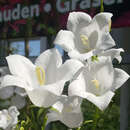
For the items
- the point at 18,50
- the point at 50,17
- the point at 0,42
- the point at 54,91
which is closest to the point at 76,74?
the point at 54,91

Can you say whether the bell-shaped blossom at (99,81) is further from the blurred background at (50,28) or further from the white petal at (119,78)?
the blurred background at (50,28)

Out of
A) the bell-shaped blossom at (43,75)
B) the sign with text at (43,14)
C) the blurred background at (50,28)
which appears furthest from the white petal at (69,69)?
the sign with text at (43,14)

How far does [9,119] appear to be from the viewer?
0.31 meters

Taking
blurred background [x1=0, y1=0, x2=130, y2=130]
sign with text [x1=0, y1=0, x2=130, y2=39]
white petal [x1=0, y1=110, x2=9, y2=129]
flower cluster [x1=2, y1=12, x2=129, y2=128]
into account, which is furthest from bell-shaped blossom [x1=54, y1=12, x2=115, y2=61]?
sign with text [x1=0, y1=0, x2=130, y2=39]

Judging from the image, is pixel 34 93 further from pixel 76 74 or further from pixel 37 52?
pixel 37 52

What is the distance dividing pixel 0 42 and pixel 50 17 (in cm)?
55

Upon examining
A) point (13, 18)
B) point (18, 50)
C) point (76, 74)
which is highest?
point (76, 74)

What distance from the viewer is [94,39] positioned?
362 mm

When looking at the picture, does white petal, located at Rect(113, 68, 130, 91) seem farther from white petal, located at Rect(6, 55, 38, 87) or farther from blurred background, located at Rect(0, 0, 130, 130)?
blurred background, located at Rect(0, 0, 130, 130)

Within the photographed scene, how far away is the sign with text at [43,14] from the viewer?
1.47 m

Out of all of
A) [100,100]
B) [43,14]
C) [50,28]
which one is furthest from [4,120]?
[43,14]

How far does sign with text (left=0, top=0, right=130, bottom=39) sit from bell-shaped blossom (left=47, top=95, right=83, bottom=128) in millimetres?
1217

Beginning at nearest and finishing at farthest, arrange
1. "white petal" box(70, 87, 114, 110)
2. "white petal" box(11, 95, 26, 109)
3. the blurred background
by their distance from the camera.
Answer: "white petal" box(70, 87, 114, 110) < "white petal" box(11, 95, 26, 109) < the blurred background

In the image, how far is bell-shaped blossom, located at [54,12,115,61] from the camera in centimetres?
31
